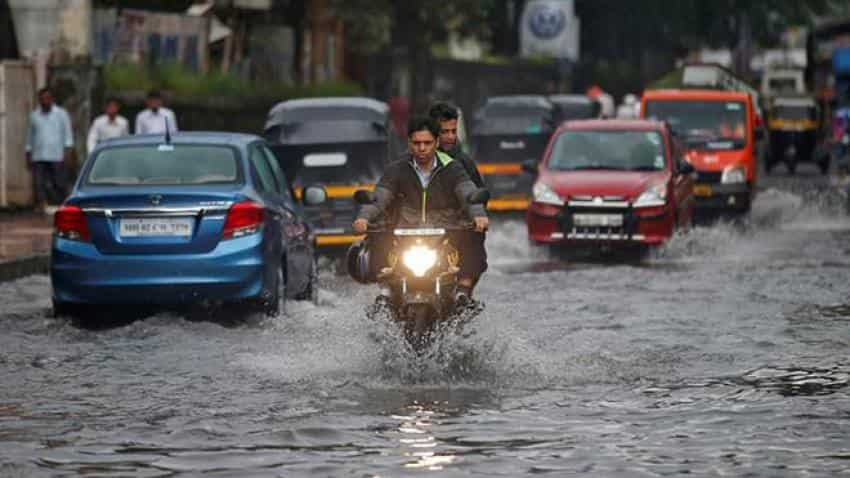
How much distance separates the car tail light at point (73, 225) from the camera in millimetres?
15742

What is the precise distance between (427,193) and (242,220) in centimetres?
304

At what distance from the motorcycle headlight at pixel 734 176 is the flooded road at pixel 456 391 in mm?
12238

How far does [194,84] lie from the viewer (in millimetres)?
38062

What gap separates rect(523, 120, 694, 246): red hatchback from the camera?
24266mm

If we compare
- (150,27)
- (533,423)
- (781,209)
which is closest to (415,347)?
(533,423)

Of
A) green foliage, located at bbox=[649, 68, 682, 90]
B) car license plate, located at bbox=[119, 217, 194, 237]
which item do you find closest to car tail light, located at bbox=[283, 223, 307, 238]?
car license plate, located at bbox=[119, 217, 194, 237]

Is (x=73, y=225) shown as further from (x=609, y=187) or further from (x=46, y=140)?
(x=46, y=140)

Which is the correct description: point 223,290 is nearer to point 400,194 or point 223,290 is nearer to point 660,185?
point 400,194

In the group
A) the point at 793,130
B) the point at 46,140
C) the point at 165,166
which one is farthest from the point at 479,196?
the point at 793,130

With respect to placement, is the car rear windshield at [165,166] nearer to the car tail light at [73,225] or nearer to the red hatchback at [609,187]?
the car tail light at [73,225]

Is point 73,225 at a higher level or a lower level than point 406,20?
lower

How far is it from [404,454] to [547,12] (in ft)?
221

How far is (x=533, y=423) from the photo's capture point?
431 inches

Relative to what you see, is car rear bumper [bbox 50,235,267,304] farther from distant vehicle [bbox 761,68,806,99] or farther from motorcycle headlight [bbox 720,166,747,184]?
distant vehicle [bbox 761,68,806,99]
